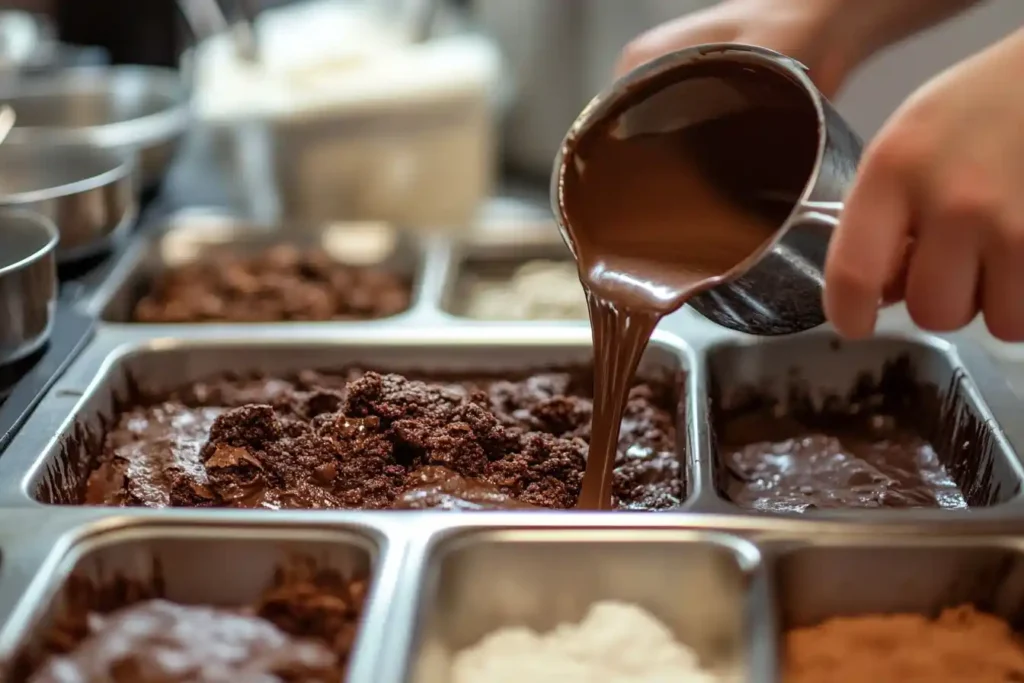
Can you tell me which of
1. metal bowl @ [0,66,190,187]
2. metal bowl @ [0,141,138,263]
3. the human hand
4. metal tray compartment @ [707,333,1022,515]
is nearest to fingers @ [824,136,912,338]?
the human hand

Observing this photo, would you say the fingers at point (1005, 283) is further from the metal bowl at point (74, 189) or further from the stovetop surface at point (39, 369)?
the metal bowl at point (74, 189)

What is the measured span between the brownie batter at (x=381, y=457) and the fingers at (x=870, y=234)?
437 millimetres

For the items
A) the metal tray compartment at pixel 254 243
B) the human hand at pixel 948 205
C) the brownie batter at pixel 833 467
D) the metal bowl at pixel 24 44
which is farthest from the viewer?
the metal bowl at pixel 24 44

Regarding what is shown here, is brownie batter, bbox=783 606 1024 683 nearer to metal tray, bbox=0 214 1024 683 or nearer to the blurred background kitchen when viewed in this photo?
metal tray, bbox=0 214 1024 683

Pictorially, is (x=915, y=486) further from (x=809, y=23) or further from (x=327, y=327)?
(x=327, y=327)

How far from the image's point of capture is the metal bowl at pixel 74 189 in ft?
6.11

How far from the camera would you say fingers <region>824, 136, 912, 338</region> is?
1.08m

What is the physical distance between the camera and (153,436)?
5.24ft

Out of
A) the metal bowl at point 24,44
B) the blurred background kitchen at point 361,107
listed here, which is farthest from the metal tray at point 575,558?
the metal bowl at point 24,44

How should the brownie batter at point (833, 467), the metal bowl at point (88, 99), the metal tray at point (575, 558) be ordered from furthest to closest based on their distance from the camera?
the metal bowl at point (88, 99) < the brownie batter at point (833, 467) < the metal tray at point (575, 558)

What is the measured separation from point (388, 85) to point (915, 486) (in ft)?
4.39

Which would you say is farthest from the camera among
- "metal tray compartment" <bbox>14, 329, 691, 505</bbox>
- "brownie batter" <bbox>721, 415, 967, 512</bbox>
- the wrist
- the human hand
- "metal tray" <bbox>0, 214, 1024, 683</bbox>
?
"metal tray compartment" <bbox>14, 329, 691, 505</bbox>

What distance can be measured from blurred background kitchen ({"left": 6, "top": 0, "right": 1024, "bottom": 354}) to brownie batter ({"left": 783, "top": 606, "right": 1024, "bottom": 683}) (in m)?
0.89

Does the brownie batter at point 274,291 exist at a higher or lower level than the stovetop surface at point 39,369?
lower
